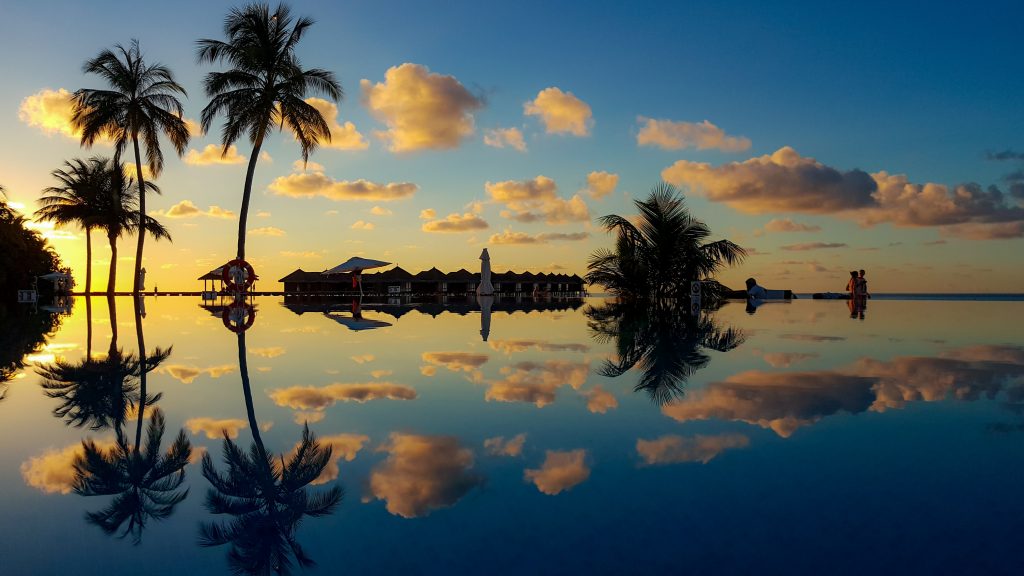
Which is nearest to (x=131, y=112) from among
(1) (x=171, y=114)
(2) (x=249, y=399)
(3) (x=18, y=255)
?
(1) (x=171, y=114)

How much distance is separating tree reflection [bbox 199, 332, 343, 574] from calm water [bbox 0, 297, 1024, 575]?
1 centimetres

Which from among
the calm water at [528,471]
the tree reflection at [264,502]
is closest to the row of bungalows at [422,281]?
the calm water at [528,471]

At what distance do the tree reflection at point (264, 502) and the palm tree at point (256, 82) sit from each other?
20.9m

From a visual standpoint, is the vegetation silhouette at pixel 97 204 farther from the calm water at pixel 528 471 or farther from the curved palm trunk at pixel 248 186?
the calm water at pixel 528 471

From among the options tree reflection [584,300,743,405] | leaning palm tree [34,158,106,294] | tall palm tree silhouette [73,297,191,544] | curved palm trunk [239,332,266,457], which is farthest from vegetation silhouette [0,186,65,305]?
tall palm tree silhouette [73,297,191,544]

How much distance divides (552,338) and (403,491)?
7622mm

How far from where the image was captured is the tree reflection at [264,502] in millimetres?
2088

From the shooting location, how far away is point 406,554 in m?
2.05

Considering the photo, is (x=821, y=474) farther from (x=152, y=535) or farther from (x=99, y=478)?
(x=99, y=478)

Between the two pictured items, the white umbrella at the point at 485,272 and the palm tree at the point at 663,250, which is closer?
the palm tree at the point at 663,250

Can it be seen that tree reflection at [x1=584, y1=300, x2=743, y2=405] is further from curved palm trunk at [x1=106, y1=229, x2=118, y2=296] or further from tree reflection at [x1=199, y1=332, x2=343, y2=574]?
curved palm trunk at [x1=106, y1=229, x2=118, y2=296]

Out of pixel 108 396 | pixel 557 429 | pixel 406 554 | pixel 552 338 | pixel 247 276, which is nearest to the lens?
pixel 406 554

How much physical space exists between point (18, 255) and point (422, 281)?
920 inches

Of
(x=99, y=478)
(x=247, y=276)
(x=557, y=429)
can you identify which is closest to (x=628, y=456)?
(x=557, y=429)
